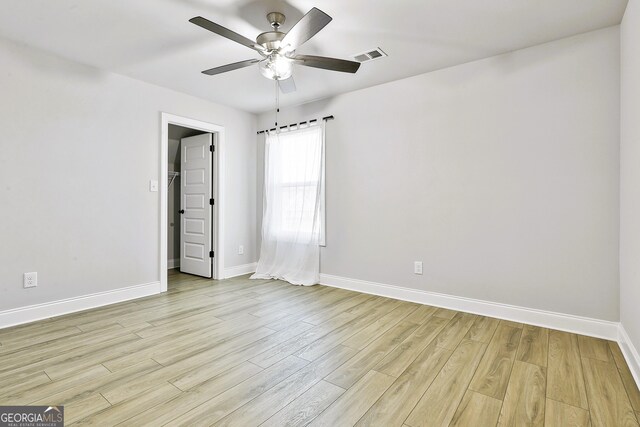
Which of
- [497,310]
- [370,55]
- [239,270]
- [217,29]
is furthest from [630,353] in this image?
[239,270]

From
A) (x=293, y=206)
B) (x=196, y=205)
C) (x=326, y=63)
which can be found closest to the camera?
(x=326, y=63)

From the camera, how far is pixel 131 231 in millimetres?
3508

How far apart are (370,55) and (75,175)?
3084 millimetres

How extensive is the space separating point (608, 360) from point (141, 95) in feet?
15.8

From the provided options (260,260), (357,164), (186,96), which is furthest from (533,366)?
(186,96)

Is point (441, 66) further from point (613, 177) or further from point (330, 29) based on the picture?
point (613, 177)

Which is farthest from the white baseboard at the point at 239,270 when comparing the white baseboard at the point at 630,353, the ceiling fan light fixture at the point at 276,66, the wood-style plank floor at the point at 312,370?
the white baseboard at the point at 630,353

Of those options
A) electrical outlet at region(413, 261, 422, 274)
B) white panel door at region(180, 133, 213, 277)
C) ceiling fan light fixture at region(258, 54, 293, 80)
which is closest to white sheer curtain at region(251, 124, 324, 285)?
white panel door at region(180, 133, 213, 277)

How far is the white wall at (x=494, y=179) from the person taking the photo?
2.50 metres

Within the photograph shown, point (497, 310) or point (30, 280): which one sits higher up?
point (30, 280)

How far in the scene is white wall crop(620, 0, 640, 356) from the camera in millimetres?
1911

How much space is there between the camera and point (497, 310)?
290 cm

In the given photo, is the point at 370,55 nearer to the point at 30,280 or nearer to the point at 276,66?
the point at 276,66

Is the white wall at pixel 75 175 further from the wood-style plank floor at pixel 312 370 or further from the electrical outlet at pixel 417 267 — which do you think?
the electrical outlet at pixel 417 267
